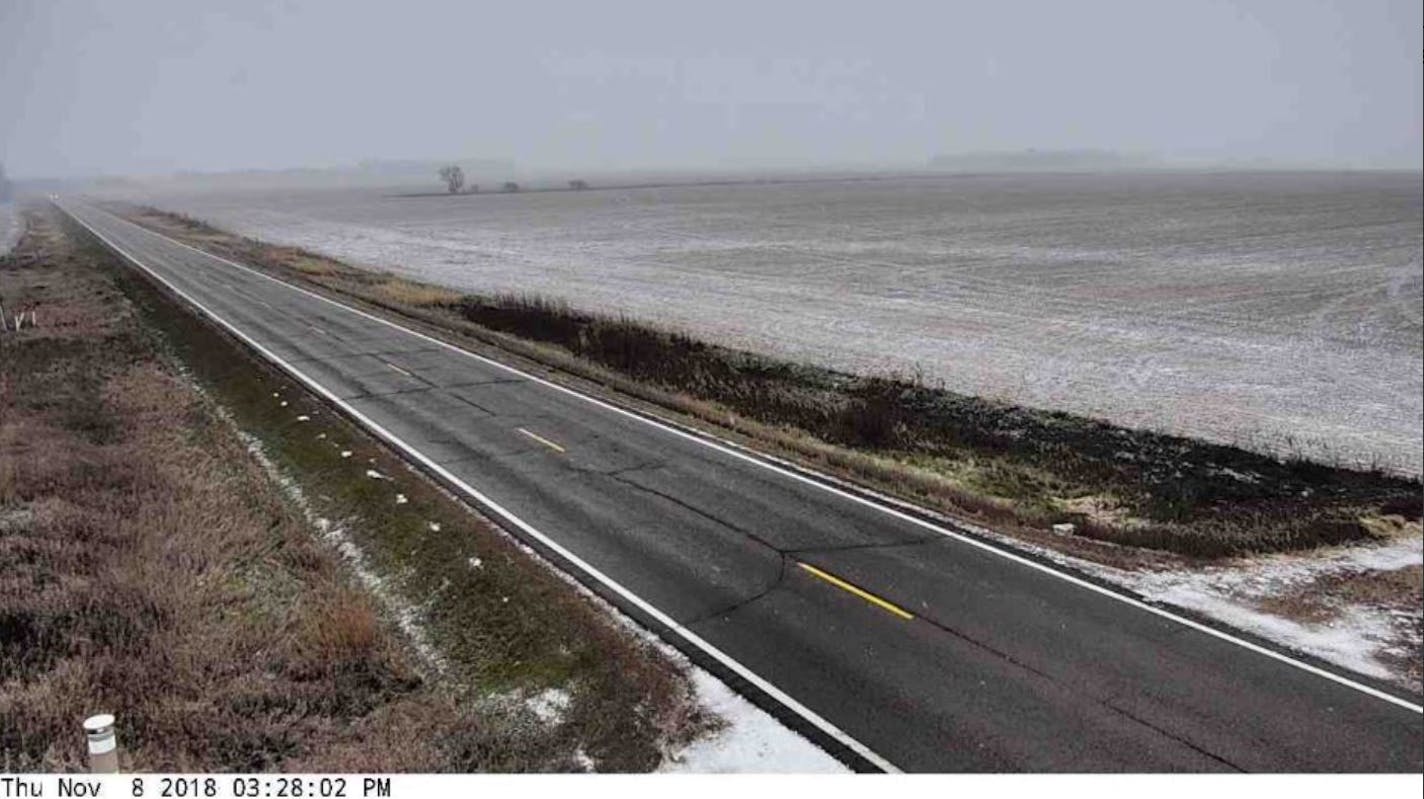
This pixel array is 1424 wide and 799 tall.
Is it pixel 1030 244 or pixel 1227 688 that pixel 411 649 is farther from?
pixel 1030 244

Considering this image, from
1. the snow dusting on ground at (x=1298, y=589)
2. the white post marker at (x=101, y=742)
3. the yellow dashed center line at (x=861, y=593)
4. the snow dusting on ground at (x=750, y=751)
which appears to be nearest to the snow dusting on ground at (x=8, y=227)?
the yellow dashed center line at (x=861, y=593)

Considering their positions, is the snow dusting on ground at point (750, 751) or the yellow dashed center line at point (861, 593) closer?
the snow dusting on ground at point (750, 751)

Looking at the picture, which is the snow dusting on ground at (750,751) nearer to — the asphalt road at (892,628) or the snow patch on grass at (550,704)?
the asphalt road at (892,628)

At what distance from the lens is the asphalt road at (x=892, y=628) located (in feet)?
33.9

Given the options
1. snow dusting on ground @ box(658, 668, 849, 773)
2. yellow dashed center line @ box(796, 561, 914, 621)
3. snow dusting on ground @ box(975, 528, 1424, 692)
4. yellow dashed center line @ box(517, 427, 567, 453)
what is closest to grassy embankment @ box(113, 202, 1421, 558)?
snow dusting on ground @ box(975, 528, 1424, 692)

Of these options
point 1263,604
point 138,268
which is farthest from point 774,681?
point 138,268

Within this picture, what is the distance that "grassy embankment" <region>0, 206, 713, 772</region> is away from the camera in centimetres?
941

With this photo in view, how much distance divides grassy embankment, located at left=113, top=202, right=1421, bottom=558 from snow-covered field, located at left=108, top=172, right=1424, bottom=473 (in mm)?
2146

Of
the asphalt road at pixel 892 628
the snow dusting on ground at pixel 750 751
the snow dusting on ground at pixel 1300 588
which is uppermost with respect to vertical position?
the asphalt road at pixel 892 628

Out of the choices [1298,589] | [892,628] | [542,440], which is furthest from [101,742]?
[1298,589]

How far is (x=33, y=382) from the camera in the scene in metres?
22.1

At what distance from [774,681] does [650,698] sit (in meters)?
1.65

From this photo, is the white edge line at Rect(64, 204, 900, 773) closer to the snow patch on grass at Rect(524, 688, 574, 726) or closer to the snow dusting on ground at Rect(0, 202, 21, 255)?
the snow patch on grass at Rect(524, 688, 574, 726)

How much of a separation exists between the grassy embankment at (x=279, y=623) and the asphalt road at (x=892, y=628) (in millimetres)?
1318
